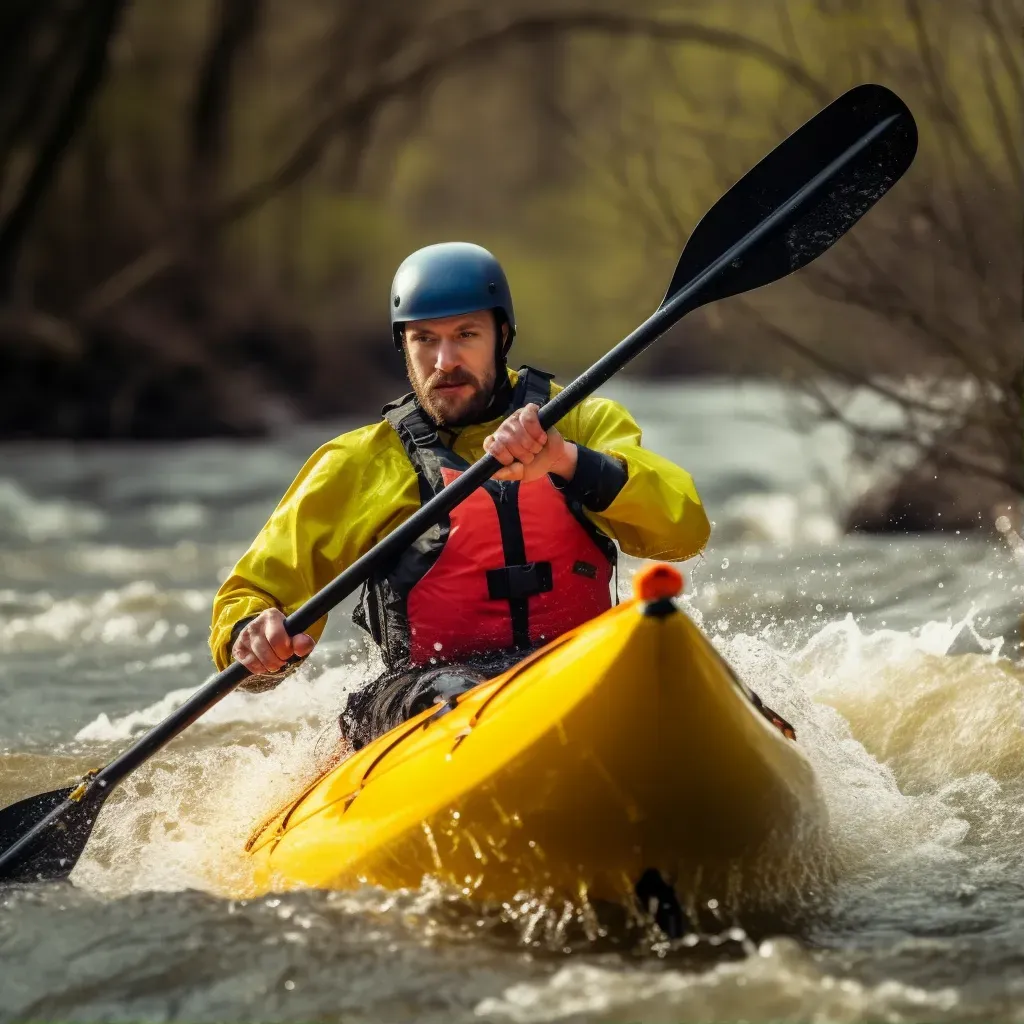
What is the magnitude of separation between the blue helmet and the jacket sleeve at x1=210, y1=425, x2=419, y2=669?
12.1 inches

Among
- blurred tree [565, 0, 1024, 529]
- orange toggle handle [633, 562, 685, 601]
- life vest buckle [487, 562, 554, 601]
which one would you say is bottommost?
orange toggle handle [633, 562, 685, 601]

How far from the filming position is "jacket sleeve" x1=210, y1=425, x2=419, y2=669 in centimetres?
347

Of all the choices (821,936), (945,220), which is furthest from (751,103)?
(821,936)

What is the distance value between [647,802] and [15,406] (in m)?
13.2

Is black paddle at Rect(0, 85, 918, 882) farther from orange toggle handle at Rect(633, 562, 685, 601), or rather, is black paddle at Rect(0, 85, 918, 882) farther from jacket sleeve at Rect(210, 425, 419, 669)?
orange toggle handle at Rect(633, 562, 685, 601)

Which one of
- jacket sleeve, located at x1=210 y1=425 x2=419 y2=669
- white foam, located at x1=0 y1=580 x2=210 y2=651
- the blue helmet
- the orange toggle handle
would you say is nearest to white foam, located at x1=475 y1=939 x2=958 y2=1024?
the orange toggle handle

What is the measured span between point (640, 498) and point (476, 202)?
66.4 ft

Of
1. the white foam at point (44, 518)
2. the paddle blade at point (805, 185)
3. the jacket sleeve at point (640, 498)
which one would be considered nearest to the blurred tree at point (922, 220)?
the paddle blade at point (805, 185)

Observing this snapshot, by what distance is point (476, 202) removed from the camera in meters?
23.0

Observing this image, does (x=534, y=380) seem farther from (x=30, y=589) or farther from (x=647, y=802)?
(x=30, y=589)

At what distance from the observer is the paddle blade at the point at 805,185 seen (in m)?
3.52

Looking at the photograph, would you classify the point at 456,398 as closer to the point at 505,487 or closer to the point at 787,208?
the point at 505,487

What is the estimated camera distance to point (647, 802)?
266 centimetres

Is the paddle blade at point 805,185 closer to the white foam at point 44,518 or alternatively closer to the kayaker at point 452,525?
the kayaker at point 452,525
